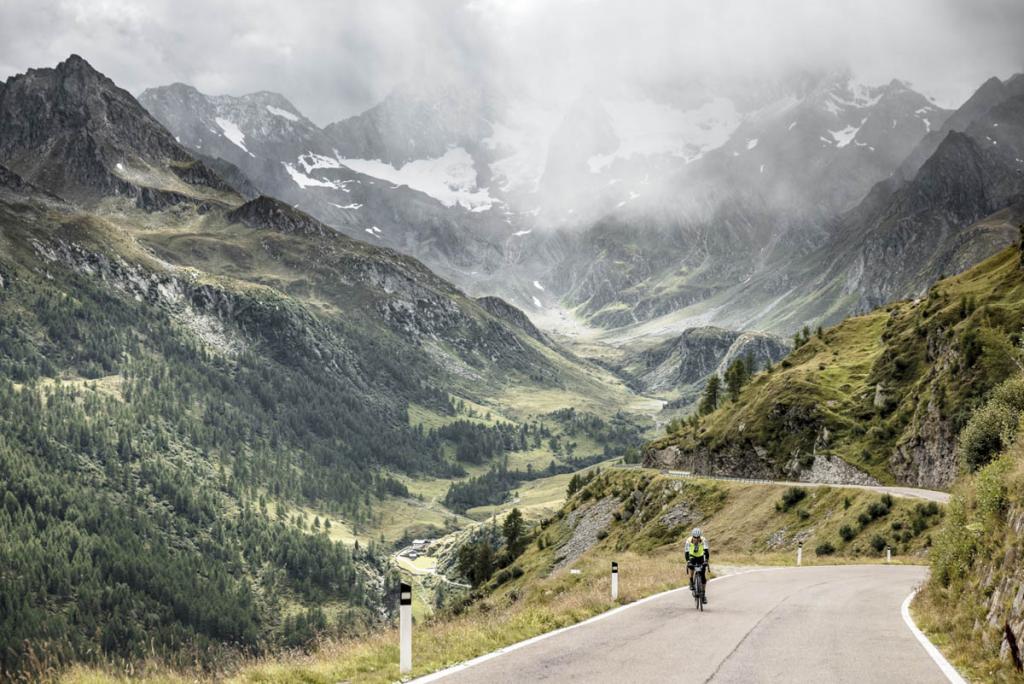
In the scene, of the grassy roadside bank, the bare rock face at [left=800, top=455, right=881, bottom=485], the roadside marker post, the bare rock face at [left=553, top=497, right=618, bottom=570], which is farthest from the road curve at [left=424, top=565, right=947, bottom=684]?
the bare rock face at [left=553, top=497, right=618, bottom=570]

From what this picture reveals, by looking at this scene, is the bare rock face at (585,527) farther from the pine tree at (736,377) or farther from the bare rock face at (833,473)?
the pine tree at (736,377)

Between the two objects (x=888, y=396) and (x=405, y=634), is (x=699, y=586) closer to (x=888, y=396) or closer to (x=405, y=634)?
(x=405, y=634)

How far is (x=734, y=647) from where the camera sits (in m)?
16.1

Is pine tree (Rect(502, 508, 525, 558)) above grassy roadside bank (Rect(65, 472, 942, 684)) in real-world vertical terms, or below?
below

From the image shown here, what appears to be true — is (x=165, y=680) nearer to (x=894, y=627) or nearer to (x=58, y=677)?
(x=58, y=677)

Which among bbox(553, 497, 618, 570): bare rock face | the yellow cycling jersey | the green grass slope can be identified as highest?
the green grass slope

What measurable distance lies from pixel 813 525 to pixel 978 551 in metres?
42.0

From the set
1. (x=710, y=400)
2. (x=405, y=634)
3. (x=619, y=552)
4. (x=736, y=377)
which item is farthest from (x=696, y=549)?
(x=710, y=400)

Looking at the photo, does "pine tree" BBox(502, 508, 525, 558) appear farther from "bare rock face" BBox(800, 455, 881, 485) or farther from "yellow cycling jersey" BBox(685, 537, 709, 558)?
"yellow cycling jersey" BBox(685, 537, 709, 558)

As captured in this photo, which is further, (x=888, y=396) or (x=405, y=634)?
(x=888, y=396)

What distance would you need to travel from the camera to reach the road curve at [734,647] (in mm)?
13242

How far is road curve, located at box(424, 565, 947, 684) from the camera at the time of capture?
13242mm

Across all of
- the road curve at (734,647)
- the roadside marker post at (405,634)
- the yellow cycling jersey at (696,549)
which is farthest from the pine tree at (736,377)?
the roadside marker post at (405,634)

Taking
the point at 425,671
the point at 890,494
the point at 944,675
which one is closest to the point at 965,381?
the point at 890,494
